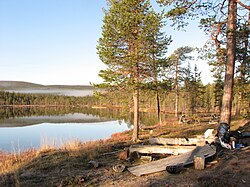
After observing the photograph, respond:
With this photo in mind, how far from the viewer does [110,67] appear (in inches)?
641

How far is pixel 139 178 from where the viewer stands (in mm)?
6586

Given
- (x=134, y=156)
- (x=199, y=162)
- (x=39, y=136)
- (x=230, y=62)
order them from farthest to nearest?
(x=39, y=136) < (x=230, y=62) < (x=134, y=156) < (x=199, y=162)

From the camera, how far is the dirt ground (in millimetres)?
5844

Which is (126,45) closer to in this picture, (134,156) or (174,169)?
(134,156)

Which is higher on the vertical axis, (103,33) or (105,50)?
(103,33)

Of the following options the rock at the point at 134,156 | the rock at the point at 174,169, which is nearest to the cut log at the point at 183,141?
the rock at the point at 134,156

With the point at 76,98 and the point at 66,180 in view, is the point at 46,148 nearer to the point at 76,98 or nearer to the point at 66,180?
the point at 66,180

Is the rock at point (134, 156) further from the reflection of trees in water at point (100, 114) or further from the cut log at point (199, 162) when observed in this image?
the reflection of trees in water at point (100, 114)

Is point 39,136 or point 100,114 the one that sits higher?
point 39,136

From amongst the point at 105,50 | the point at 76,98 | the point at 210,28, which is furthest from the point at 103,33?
the point at 76,98

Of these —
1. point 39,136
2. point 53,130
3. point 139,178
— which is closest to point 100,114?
point 53,130

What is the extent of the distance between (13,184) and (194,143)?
272 inches

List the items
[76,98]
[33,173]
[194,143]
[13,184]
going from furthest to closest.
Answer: [76,98] < [194,143] < [33,173] < [13,184]

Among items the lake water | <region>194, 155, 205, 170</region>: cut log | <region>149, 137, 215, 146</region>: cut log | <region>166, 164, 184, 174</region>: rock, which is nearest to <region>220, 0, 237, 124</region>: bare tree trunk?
<region>149, 137, 215, 146</region>: cut log
